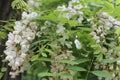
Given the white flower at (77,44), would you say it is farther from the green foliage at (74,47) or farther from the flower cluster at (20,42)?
the flower cluster at (20,42)

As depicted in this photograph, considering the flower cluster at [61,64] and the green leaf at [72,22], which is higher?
the green leaf at [72,22]

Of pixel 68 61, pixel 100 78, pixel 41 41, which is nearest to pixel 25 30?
pixel 41 41

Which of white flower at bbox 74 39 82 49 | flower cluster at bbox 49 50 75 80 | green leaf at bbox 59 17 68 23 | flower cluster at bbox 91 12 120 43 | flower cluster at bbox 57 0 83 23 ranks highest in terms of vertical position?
flower cluster at bbox 57 0 83 23

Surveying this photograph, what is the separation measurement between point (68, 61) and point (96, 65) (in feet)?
0.40

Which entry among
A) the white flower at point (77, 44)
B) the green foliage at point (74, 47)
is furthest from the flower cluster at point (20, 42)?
the white flower at point (77, 44)

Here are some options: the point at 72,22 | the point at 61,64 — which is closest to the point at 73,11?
the point at 72,22

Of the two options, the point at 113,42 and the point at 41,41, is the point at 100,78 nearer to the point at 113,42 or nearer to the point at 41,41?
the point at 113,42

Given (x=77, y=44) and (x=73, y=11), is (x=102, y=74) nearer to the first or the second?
(x=77, y=44)

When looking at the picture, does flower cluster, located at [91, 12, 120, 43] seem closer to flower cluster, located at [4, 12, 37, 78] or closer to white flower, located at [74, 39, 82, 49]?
white flower, located at [74, 39, 82, 49]

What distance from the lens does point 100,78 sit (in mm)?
1021

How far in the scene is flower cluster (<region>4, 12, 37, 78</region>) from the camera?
0.98 meters

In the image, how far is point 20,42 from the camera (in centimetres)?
99

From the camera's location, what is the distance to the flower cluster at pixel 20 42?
980 millimetres

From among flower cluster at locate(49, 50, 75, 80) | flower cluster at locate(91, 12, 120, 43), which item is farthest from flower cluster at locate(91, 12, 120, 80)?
flower cluster at locate(49, 50, 75, 80)
